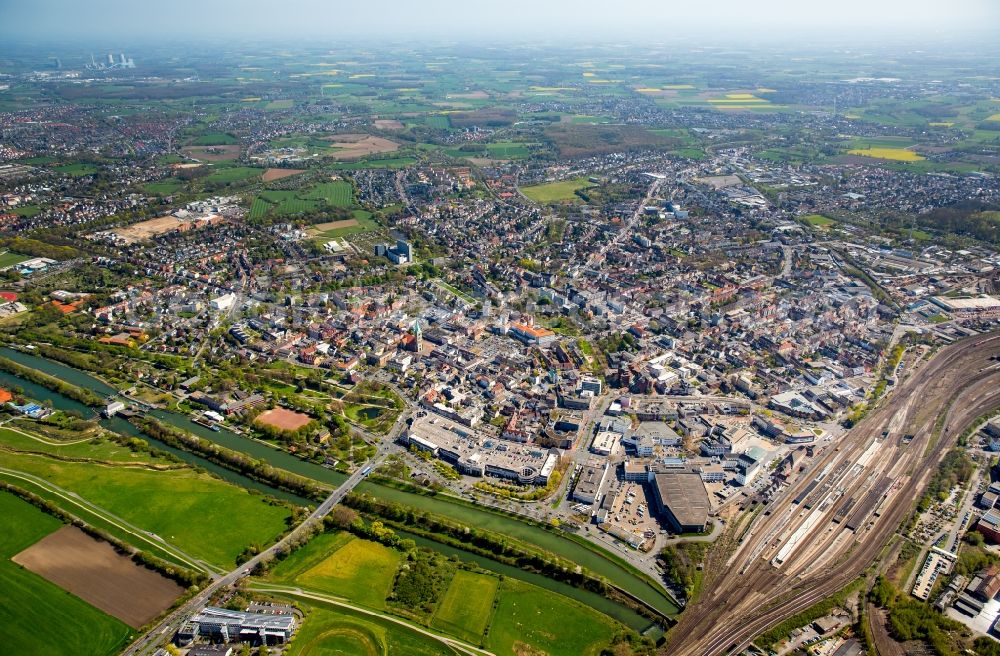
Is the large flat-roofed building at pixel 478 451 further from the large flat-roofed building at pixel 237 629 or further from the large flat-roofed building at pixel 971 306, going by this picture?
the large flat-roofed building at pixel 971 306

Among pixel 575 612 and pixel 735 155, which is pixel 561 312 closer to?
pixel 575 612

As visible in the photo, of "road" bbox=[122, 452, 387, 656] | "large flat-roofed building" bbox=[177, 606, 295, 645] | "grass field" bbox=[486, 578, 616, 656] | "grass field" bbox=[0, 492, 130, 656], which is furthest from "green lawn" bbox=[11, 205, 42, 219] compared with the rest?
"grass field" bbox=[486, 578, 616, 656]

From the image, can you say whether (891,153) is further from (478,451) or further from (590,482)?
(478,451)

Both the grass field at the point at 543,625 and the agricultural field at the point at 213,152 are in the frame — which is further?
the agricultural field at the point at 213,152

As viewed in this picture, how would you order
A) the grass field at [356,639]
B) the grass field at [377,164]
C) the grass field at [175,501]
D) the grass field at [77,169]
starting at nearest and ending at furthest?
the grass field at [356,639]
the grass field at [175,501]
the grass field at [77,169]
the grass field at [377,164]

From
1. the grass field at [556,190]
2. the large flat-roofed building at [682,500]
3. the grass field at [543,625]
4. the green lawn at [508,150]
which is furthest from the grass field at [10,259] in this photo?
the green lawn at [508,150]

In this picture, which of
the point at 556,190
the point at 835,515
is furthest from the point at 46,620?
the point at 556,190

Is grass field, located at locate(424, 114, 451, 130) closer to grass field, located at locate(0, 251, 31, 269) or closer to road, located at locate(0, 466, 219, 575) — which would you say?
grass field, located at locate(0, 251, 31, 269)

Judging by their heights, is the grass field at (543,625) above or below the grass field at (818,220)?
below
